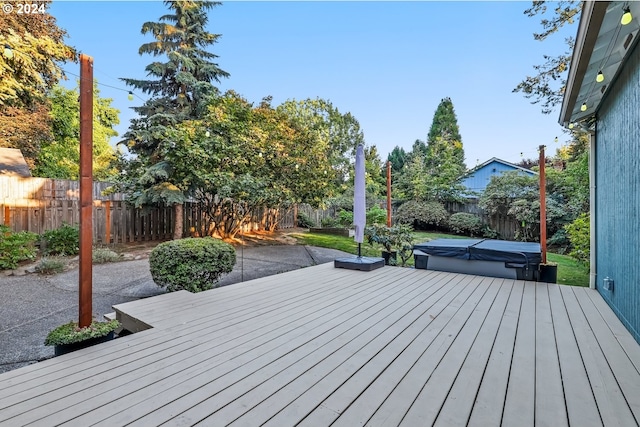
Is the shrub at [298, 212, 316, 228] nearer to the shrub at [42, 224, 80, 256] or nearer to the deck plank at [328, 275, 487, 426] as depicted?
the shrub at [42, 224, 80, 256]

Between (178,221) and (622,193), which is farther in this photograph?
(178,221)

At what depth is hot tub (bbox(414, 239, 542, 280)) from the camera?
4.53m

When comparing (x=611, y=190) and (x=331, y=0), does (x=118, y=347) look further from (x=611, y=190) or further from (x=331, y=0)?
(x=331, y=0)

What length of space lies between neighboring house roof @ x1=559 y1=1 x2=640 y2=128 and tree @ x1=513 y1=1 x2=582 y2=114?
518 centimetres

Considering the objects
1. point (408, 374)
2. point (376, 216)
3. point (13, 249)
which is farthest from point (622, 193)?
point (376, 216)

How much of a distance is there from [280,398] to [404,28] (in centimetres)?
884

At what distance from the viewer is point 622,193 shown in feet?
9.46

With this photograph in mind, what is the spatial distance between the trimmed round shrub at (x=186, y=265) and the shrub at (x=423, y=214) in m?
10.7

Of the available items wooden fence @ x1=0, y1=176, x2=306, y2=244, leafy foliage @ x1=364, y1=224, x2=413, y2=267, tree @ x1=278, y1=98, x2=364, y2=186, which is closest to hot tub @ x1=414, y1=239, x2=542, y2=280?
leafy foliage @ x1=364, y1=224, x2=413, y2=267

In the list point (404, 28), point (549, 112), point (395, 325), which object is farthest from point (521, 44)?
point (395, 325)

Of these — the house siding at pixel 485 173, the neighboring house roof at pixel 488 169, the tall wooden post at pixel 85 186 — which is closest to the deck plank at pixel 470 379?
the tall wooden post at pixel 85 186

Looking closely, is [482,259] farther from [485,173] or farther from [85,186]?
[485,173]

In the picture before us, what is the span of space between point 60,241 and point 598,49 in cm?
919

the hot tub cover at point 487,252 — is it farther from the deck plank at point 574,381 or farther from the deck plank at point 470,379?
the deck plank at point 470,379
